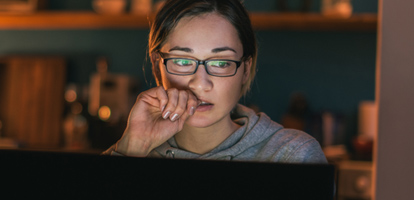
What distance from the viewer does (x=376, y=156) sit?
0.53m

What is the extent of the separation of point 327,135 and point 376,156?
6.59 feet

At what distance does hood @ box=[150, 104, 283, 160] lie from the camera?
750mm

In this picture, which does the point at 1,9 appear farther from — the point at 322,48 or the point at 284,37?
the point at 322,48

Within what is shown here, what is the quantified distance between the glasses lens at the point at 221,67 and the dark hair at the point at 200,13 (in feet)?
0.12

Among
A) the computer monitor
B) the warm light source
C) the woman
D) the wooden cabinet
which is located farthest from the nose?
the wooden cabinet

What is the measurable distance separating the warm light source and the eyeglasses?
198cm

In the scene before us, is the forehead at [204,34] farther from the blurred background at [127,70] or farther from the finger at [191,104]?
the blurred background at [127,70]

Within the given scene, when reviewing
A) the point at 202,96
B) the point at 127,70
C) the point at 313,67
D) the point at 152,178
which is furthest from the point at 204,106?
the point at 127,70

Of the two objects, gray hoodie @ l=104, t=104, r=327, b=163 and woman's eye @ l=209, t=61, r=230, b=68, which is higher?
woman's eye @ l=209, t=61, r=230, b=68

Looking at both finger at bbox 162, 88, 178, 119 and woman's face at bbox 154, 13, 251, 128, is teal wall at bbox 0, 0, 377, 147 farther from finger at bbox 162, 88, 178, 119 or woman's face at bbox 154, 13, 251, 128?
finger at bbox 162, 88, 178, 119

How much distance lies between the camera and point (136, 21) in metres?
2.62

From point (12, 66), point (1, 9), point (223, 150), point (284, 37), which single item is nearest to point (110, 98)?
point (12, 66)

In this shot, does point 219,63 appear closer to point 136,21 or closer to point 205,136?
point 205,136

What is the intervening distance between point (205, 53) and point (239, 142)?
0.59ft
